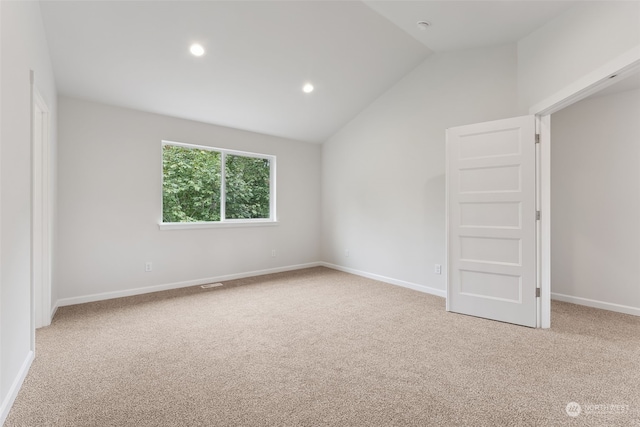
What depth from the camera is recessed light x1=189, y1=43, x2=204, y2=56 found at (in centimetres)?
322

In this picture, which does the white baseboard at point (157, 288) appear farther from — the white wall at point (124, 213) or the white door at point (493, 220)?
the white door at point (493, 220)

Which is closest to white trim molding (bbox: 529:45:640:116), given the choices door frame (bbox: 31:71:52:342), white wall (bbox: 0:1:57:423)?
white wall (bbox: 0:1:57:423)

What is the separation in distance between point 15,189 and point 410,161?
4.03m

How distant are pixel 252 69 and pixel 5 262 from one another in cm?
293

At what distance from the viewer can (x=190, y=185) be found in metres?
4.59

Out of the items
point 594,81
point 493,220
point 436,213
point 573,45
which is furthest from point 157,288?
point 573,45

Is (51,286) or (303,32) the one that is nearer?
(51,286)

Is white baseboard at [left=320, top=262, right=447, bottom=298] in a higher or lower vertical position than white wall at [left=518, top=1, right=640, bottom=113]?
lower

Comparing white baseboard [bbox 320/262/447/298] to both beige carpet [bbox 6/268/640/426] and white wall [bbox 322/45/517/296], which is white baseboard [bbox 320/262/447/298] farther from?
beige carpet [bbox 6/268/640/426]

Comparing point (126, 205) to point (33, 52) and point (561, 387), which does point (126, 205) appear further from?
point (561, 387)

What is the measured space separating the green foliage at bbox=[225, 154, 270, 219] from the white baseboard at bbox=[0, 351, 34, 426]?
118 inches

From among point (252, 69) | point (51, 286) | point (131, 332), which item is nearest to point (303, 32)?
point (252, 69)

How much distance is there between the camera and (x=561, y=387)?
197 cm

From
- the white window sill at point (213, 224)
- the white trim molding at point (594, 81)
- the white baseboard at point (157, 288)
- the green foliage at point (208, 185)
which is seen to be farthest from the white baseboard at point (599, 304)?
the green foliage at point (208, 185)
